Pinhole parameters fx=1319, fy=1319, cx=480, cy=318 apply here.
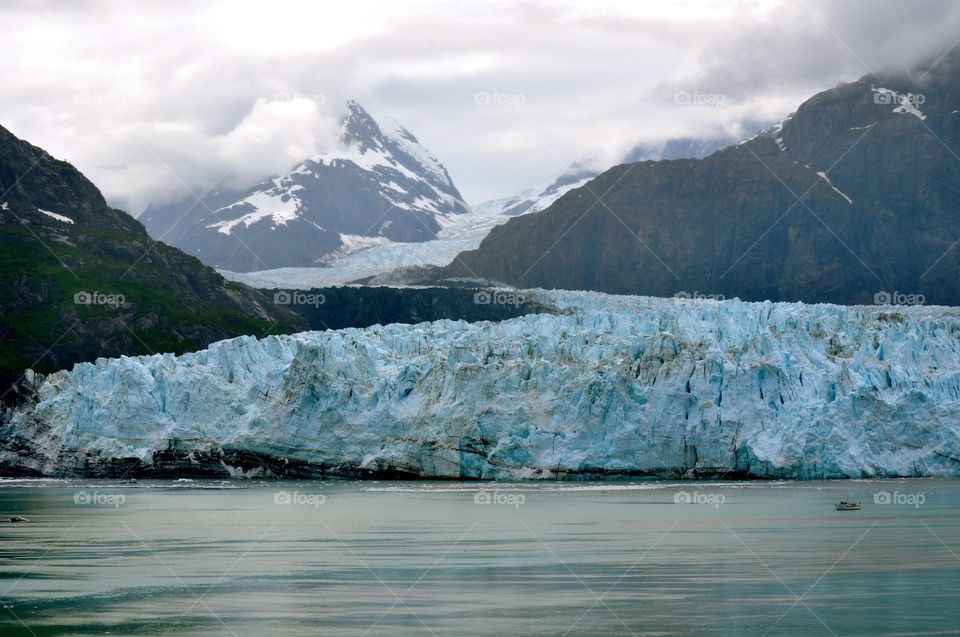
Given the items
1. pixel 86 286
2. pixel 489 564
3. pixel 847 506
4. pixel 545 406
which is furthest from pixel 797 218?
pixel 489 564

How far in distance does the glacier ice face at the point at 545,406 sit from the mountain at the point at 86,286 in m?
20.2

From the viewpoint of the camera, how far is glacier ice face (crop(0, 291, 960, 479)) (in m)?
59.3

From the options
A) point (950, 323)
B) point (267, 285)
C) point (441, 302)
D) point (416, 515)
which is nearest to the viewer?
point (416, 515)

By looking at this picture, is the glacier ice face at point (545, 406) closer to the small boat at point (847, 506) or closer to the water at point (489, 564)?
the water at point (489, 564)

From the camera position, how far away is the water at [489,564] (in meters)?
25.4

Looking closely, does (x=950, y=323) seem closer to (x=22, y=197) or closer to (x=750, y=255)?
(x=750, y=255)

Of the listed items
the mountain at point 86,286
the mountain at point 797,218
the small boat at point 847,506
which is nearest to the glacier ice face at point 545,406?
the small boat at point 847,506

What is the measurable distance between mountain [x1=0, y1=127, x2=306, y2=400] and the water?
42.7 metres

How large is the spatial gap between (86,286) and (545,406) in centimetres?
6130

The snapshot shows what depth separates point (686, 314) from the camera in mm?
76000

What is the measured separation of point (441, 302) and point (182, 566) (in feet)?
286

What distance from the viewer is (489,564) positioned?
1341 inches

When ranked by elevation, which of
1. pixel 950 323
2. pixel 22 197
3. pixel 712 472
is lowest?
pixel 712 472

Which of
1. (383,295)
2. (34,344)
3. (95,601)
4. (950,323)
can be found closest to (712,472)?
(950,323)
